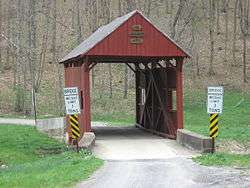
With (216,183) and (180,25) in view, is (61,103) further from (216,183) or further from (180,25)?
(216,183)

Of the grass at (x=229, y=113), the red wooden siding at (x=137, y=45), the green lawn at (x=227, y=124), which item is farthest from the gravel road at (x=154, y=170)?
the grass at (x=229, y=113)

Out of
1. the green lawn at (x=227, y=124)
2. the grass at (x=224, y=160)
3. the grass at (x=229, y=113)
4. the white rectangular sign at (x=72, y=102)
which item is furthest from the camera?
the grass at (x=229, y=113)

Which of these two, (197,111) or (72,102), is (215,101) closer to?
(72,102)

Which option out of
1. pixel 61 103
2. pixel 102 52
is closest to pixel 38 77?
pixel 61 103

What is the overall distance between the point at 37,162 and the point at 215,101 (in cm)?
594

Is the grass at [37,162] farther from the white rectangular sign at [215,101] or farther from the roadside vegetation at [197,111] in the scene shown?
the roadside vegetation at [197,111]

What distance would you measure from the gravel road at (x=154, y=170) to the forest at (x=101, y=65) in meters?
16.4

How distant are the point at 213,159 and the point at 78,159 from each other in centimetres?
368

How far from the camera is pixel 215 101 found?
1697 cm

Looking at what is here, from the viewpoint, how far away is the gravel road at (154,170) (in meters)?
11.7

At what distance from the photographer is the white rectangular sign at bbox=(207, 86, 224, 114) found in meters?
16.9

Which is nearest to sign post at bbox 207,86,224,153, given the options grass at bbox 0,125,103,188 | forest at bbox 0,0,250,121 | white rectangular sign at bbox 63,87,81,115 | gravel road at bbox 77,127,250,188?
gravel road at bbox 77,127,250,188

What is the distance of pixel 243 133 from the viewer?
21.6 meters

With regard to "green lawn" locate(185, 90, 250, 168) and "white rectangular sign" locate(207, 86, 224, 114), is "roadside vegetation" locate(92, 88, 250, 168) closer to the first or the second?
"green lawn" locate(185, 90, 250, 168)
